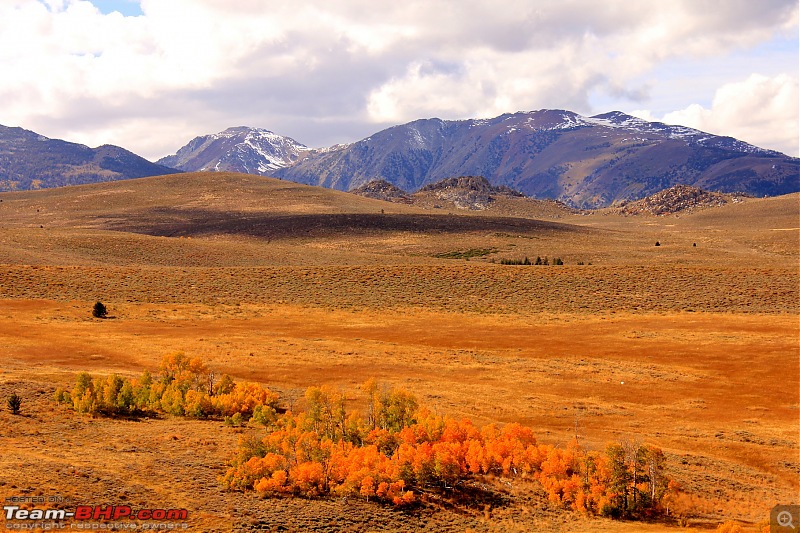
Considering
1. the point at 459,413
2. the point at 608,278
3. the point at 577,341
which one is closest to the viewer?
the point at 459,413

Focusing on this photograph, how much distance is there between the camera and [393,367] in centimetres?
4250

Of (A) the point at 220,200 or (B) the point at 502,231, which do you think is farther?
(A) the point at 220,200

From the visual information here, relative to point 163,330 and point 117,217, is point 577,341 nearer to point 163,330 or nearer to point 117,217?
point 163,330

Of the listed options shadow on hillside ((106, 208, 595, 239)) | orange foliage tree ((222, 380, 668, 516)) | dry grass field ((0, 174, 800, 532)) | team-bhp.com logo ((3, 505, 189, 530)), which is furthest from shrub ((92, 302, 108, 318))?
shadow on hillside ((106, 208, 595, 239))

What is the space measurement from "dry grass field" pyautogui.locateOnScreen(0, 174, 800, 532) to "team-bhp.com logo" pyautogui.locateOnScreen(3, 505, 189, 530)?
63 centimetres

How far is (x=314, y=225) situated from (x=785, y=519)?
122265 millimetres

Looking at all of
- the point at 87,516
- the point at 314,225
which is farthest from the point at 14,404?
the point at 314,225

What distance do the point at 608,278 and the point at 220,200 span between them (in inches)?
5110

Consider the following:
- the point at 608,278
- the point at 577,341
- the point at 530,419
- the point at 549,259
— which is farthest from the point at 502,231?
the point at 530,419

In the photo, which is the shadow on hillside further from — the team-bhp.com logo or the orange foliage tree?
the team-bhp.com logo

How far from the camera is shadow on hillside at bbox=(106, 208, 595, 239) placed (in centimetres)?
13288

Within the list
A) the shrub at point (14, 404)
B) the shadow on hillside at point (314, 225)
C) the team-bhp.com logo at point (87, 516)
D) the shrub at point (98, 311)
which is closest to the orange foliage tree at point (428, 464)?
the team-bhp.com logo at point (87, 516)

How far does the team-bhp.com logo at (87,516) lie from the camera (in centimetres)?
1825

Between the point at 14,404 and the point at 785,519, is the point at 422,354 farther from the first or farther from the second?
the point at 785,519
